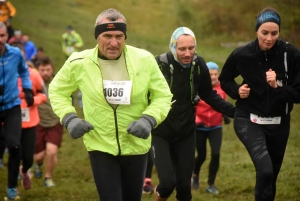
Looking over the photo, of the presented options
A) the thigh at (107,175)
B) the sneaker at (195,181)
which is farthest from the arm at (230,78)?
the sneaker at (195,181)

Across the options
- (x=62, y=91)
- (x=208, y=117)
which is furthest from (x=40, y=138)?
(x=62, y=91)

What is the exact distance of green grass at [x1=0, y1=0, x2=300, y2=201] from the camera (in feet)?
31.7

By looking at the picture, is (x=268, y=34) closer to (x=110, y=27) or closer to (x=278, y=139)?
(x=278, y=139)

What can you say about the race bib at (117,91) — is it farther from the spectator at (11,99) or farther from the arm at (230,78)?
the spectator at (11,99)

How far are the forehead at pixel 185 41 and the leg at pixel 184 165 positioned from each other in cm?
110

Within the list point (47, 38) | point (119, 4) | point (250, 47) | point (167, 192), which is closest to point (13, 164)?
point (167, 192)

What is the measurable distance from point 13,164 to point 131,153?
11.6 feet

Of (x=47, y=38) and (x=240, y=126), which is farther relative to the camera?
(x=47, y=38)

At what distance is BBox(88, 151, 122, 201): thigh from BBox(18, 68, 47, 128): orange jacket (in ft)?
12.4

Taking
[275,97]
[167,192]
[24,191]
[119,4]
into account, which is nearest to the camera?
[275,97]

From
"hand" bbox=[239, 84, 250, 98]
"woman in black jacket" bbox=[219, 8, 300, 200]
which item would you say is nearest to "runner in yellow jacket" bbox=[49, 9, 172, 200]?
"hand" bbox=[239, 84, 250, 98]

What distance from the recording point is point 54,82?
557 cm

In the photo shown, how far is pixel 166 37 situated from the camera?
150ft

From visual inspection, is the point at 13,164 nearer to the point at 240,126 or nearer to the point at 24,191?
the point at 24,191
